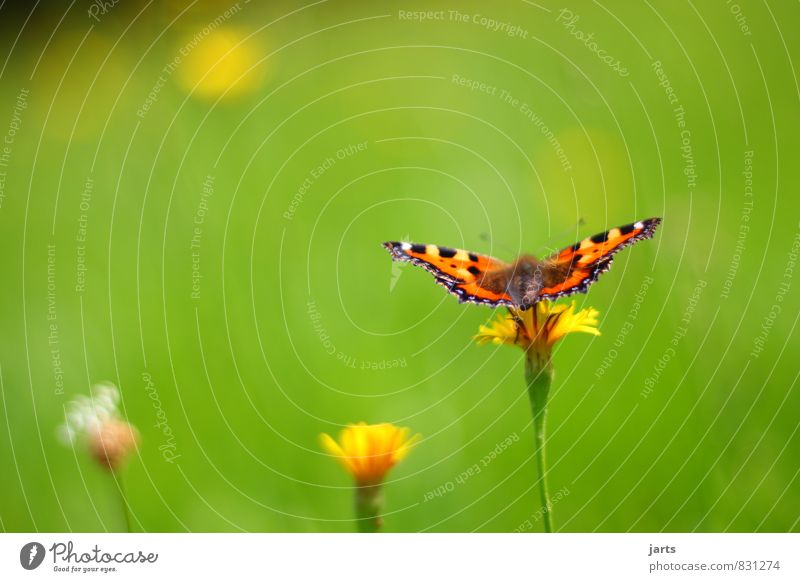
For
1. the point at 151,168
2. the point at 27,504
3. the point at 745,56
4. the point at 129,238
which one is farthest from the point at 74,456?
the point at 745,56

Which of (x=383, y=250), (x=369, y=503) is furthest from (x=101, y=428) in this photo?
(x=383, y=250)

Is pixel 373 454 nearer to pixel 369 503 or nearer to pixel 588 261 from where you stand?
pixel 369 503

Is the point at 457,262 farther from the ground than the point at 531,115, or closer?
closer

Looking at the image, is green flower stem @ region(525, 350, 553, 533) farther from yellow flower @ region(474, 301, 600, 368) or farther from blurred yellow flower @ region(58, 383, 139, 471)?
blurred yellow flower @ region(58, 383, 139, 471)

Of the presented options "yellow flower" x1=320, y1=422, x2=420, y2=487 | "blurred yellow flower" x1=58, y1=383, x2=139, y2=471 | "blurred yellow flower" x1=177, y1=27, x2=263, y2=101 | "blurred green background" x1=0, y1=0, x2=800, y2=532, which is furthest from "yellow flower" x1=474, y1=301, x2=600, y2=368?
"blurred yellow flower" x1=177, y1=27, x2=263, y2=101

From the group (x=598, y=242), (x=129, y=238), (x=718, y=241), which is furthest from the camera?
(x=129, y=238)
